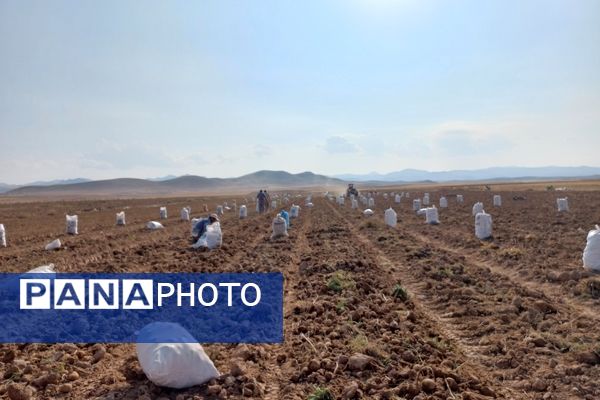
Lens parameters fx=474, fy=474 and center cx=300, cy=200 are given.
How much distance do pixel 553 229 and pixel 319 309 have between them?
1158 centimetres

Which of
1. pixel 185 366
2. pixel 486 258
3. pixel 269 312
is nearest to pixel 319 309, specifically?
pixel 269 312

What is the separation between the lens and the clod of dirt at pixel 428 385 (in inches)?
167

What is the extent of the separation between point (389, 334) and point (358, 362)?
3.66 feet

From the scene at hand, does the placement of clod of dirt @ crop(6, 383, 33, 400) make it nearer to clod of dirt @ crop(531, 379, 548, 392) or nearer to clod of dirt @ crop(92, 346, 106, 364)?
clod of dirt @ crop(92, 346, 106, 364)

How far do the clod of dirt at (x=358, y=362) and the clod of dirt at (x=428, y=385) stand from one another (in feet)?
2.11

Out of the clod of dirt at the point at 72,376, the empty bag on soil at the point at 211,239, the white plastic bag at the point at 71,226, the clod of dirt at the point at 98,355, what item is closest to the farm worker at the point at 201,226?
the empty bag on soil at the point at 211,239

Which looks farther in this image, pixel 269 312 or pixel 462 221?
pixel 462 221

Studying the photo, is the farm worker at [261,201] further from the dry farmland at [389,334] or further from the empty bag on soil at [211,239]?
the dry farmland at [389,334]

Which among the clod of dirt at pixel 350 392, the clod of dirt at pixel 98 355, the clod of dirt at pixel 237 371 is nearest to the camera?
the clod of dirt at pixel 350 392

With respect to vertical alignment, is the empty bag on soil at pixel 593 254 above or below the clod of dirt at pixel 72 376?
above

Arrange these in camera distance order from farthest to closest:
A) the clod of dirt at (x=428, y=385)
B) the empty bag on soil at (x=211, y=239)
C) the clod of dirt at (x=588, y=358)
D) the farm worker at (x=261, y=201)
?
the farm worker at (x=261, y=201)
the empty bag on soil at (x=211, y=239)
the clod of dirt at (x=588, y=358)
the clod of dirt at (x=428, y=385)

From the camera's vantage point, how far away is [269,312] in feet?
22.9

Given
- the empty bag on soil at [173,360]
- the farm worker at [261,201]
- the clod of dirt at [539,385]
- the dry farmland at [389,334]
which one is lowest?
the clod of dirt at [539,385]

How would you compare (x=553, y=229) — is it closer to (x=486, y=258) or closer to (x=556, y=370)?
(x=486, y=258)
